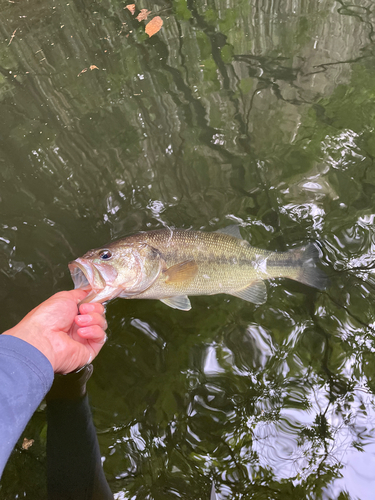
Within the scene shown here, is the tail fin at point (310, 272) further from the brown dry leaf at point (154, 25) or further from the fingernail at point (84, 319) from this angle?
the brown dry leaf at point (154, 25)

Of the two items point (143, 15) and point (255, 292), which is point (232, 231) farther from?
point (143, 15)

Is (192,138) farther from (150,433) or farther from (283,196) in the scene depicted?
(150,433)

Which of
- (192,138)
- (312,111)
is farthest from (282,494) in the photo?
(312,111)

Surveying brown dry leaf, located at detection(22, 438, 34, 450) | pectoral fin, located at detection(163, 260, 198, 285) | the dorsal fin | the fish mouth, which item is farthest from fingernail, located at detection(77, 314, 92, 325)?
the dorsal fin


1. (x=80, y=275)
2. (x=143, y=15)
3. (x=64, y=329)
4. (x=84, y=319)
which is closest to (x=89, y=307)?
(x=84, y=319)

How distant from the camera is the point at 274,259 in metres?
3.47

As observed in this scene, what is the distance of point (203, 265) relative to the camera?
3.45 metres

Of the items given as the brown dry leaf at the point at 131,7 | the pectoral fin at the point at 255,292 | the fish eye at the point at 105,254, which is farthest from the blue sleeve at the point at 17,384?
the brown dry leaf at the point at 131,7

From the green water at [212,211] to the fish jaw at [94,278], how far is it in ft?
2.44

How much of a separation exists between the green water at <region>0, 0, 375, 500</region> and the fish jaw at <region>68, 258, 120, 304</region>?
74 cm

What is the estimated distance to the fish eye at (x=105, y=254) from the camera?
3.13 meters

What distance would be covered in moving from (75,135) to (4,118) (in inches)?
50.3

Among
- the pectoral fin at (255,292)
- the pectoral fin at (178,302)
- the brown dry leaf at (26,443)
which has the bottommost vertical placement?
the brown dry leaf at (26,443)

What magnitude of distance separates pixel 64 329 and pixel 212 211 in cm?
240
